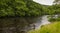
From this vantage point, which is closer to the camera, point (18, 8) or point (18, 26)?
point (18, 26)

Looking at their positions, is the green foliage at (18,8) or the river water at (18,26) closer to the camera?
the river water at (18,26)

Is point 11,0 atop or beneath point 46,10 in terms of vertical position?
atop

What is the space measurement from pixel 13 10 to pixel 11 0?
13.5 ft

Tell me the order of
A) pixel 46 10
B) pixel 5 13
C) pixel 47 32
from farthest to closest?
pixel 46 10, pixel 5 13, pixel 47 32

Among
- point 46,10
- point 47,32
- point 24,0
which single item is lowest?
point 46,10

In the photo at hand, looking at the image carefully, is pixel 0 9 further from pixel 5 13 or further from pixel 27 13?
pixel 27 13

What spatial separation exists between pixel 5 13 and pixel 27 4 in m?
14.1

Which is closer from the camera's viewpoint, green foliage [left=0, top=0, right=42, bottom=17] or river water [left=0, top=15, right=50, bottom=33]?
river water [left=0, top=15, right=50, bottom=33]

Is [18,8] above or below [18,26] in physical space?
below

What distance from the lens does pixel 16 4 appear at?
62719 millimetres

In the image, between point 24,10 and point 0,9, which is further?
point 24,10

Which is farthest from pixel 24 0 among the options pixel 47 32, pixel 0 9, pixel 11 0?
pixel 47 32

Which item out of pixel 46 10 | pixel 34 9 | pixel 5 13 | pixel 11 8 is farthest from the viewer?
pixel 46 10

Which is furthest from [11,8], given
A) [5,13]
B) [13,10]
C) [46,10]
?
[46,10]
